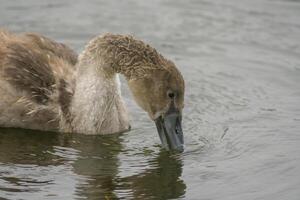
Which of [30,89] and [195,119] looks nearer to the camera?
[30,89]

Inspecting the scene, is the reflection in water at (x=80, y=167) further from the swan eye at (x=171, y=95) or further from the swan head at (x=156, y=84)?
the swan eye at (x=171, y=95)

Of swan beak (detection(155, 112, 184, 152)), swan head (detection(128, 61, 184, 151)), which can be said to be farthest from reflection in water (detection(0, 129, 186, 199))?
swan head (detection(128, 61, 184, 151))

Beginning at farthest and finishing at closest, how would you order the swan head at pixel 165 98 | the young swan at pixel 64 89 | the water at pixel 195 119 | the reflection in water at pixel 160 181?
the young swan at pixel 64 89, the swan head at pixel 165 98, the water at pixel 195 119, the reflection in water at pixel 160 181

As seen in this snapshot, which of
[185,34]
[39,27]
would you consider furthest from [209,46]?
[39,27]

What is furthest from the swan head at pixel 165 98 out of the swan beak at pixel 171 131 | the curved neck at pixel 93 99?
the curved neck at pixel 93 99

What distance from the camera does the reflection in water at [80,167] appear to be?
942 cm

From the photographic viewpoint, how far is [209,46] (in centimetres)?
1439

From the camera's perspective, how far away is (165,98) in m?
10.2

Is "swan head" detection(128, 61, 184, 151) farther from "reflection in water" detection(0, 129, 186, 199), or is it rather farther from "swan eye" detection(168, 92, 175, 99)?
"reflection in water" detection(0, 129, 186, 199)

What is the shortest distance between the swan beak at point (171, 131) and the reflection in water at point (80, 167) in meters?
0.13

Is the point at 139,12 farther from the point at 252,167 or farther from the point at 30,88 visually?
the point at 252,167

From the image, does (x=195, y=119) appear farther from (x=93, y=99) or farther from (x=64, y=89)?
(x=64, y=89)

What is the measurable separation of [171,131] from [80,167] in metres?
1.18

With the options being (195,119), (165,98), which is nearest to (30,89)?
(165,98)
